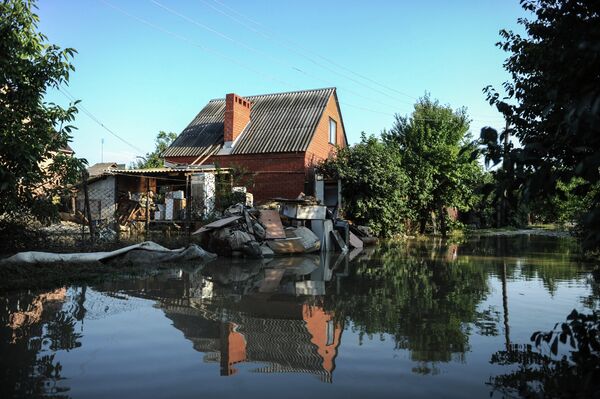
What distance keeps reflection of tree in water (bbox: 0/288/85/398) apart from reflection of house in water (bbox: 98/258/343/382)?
112 centimetres

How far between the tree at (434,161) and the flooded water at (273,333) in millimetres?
17777

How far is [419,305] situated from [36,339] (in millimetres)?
4867

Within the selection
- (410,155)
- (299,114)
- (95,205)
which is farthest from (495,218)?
(95,205)

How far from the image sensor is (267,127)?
24094mm

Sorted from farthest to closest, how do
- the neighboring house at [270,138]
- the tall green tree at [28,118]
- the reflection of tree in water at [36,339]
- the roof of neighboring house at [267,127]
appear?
the roof of neighboring house at [267,127] → the neighboring house at [270,138] → the tall green tree at [28,118] → the reflection of tree in water at [36,339]

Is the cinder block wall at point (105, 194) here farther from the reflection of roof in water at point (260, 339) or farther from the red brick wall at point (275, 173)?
the reflection of roof in water at point (260, 339)

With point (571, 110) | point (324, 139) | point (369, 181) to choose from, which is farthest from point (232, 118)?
point (571, 110)

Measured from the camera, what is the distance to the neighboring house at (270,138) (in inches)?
867

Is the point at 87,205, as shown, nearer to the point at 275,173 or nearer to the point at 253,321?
the point at 253,321

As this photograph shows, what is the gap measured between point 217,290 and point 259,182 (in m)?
14.9

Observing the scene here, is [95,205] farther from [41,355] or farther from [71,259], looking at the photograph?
[41,355]

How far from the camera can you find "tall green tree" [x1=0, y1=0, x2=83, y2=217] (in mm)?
7227

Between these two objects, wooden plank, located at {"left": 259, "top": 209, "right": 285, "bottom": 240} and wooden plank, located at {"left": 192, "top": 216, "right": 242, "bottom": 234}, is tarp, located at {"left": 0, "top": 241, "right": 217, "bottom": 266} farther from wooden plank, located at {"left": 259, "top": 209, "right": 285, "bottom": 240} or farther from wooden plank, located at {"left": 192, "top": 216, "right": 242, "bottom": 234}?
wooden plank, located at {"left": 259, "top": 209, "right": 285, "bottom": 240}

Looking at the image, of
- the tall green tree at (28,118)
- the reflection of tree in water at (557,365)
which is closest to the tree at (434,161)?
the tall green tree at (28,118)
